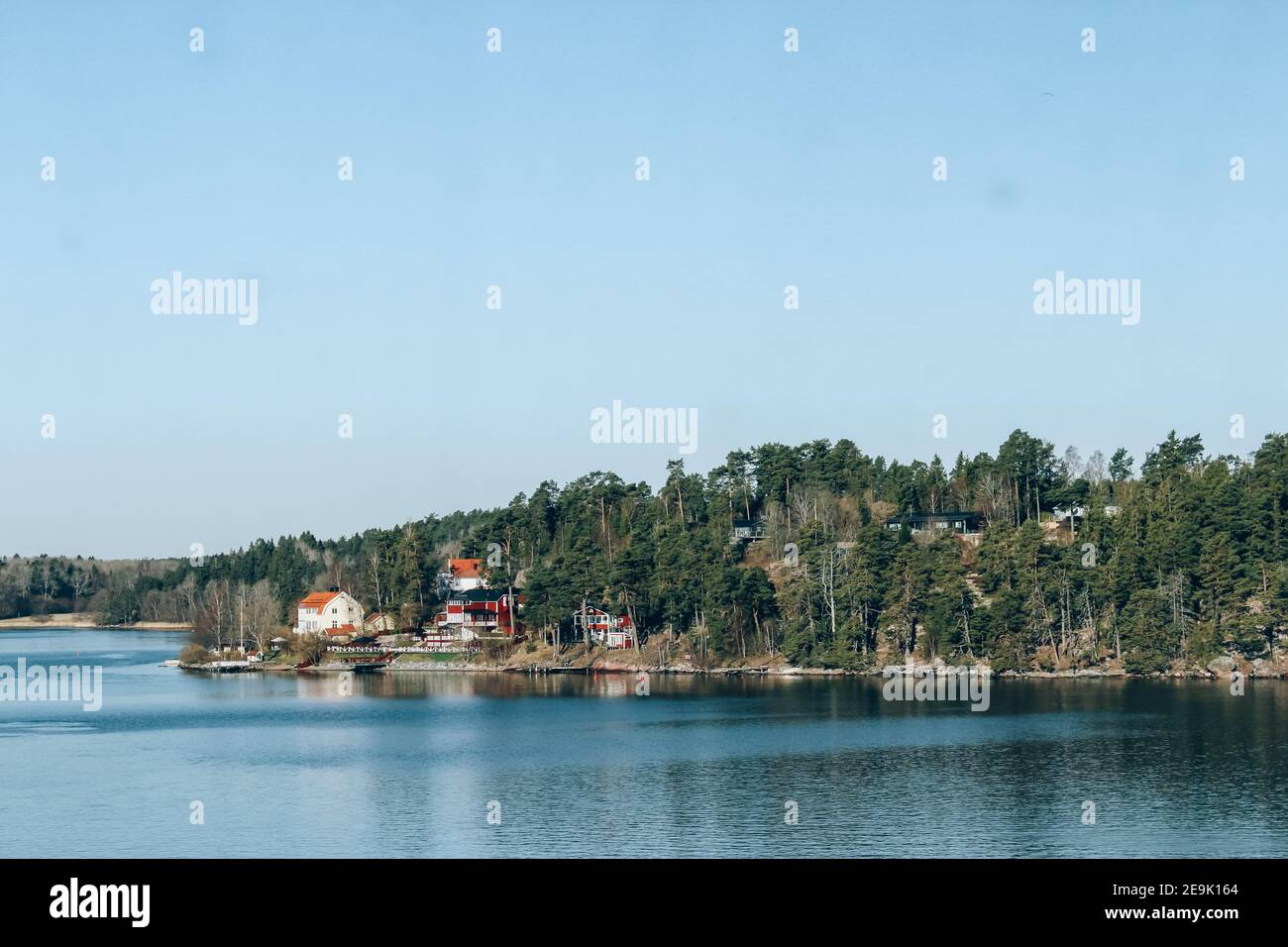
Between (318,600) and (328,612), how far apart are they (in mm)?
1864

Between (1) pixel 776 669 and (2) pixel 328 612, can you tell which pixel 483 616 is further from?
(1) pixel 776 669

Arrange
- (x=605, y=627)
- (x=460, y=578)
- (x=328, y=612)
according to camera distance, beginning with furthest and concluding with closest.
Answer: (x=460, y=578) < (x=328, y=612) < (x=605, y=627)

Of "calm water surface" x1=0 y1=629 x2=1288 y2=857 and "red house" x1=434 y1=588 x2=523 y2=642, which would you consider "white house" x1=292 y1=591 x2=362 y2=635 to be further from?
"calm water surface" x1=0 y1=629 x2=1288 y2=857

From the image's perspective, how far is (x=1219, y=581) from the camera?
324 feet

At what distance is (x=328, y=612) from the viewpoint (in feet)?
440

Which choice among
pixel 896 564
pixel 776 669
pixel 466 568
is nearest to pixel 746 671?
pixel 776 669

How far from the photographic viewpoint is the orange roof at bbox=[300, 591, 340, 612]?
134 meters

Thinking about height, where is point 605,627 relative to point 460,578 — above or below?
below

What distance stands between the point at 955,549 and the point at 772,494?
34127mm

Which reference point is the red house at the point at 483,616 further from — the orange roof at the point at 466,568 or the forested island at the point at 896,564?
the orange roof at the point at 466,568

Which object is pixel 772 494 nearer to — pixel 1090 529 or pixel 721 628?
pixel 721 628
